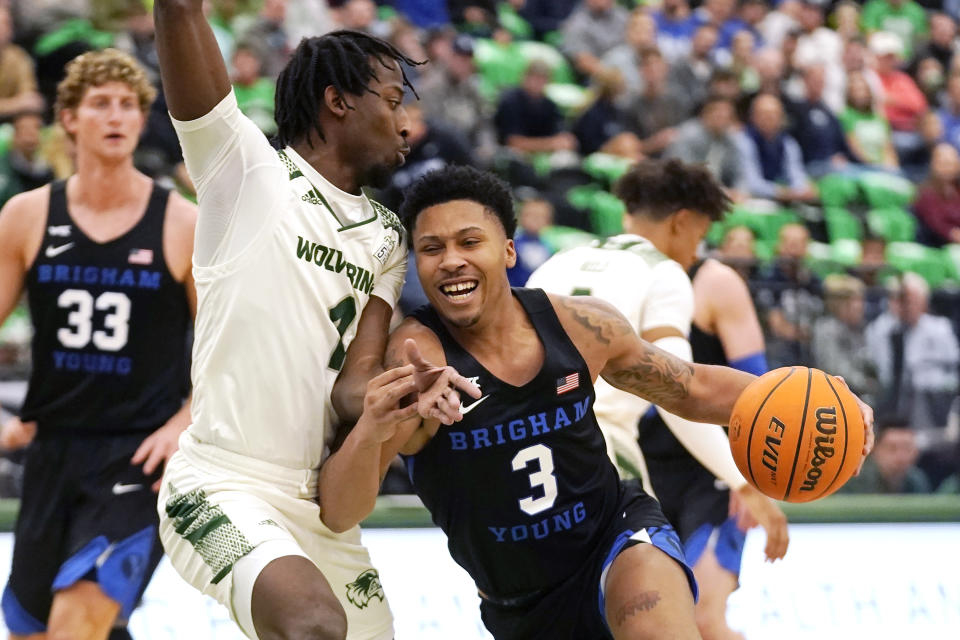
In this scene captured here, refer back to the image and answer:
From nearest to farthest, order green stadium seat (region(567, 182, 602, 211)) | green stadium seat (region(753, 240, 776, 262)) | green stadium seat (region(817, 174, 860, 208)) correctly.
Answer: green stadium seat (region(753, 240, 776, 262)), green stadium seat (region(567, 182, 602, 211)), green stadium seat (region(817, 174, 860, 208))

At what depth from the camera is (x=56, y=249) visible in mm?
4840

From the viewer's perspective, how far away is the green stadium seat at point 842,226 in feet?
38.2

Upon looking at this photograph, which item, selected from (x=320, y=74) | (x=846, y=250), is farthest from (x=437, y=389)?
(x=846, y=250)

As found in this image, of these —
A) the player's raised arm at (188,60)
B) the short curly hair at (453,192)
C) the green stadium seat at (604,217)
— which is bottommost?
the green stadium seat at (604,217)

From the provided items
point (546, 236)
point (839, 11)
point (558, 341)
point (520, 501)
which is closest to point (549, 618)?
point (520, 501)

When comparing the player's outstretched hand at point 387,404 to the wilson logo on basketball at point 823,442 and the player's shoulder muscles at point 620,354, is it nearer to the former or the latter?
the player's shoulder muscles at point 620,354

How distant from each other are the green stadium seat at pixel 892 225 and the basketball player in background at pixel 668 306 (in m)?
6.29

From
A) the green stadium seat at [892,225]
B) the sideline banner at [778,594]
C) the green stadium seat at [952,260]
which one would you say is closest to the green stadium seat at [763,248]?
the green stadium seat at [892,225]

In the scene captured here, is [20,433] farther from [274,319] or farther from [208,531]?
[274,319]

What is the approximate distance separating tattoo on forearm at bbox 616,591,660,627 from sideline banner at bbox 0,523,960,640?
2713 mm

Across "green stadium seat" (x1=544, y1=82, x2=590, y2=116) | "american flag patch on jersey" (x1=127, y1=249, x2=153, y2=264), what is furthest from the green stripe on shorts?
"green stadium seat" (x1=544, y1=82, x2=590, y2=116)

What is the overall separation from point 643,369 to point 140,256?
6.15ft

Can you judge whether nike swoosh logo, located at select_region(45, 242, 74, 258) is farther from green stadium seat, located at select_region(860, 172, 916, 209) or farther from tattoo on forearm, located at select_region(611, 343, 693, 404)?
green stadium seat, located at select_region(860, 172, 916, 209)

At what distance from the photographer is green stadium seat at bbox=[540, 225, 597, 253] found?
10107 millimetres
